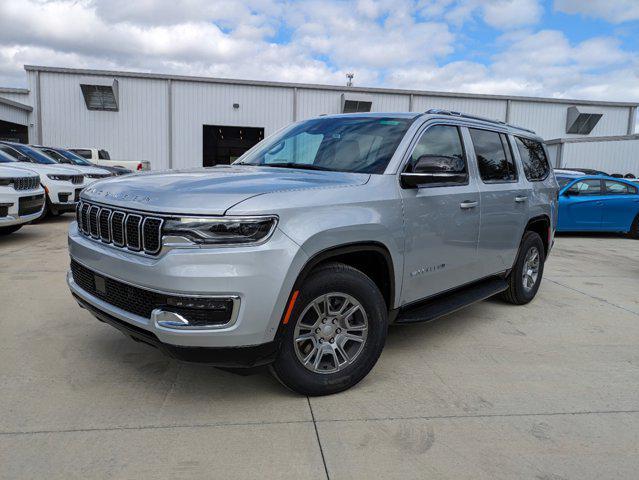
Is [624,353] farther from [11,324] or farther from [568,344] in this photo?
[11,324]

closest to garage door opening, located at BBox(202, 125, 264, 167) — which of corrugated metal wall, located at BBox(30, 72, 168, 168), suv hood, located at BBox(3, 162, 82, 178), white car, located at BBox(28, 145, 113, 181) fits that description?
corrugated metal wall, located at BBox(30, 72, 168, 168)

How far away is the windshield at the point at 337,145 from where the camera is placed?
3.65 meters

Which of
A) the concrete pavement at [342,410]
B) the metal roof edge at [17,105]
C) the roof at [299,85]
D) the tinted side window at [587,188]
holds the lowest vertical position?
the concrete pavement at [342,410]

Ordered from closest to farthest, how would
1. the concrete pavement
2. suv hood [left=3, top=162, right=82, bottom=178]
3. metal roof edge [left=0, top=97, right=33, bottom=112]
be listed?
the concrete pavement, suv hood [left=3, top=162, right=82, bottom=178], metal roof edge [left=0, top=97, right=33, bottom=112]

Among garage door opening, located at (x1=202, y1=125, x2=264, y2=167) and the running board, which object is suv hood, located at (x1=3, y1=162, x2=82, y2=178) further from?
garage door opening, located at (x1=202, y1=125, x2=264, y2=167)

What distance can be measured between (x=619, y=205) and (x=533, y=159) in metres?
8.30

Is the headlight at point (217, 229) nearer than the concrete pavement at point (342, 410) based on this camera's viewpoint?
No

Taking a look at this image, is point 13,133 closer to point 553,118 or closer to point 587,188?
point 553,118

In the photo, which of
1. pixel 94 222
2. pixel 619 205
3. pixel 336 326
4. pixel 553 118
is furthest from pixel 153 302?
pixel 553 118

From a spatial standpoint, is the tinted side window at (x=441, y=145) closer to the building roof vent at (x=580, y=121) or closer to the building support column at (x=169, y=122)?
the building support column at (x=169, y=122)

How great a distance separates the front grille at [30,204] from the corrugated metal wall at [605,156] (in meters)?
24.2

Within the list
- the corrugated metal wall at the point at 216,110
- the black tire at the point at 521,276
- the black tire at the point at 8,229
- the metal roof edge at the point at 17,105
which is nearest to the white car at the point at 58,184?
the black tire at the point at 8,229

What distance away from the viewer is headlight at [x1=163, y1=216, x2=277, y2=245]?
8.68ft

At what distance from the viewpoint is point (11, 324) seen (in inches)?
174
